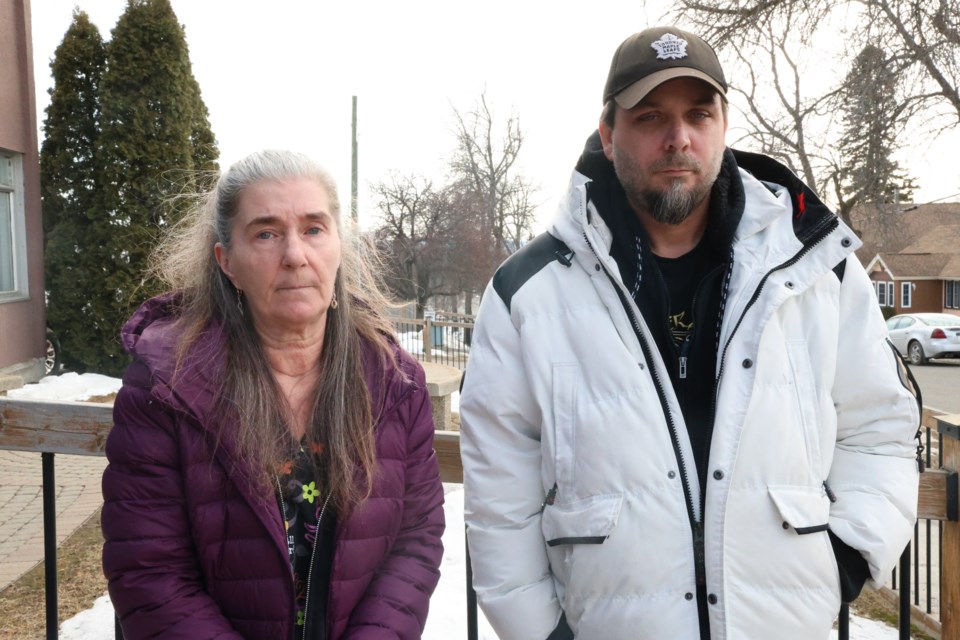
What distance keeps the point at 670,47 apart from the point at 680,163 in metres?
0.31

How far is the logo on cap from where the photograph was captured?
2008 mm

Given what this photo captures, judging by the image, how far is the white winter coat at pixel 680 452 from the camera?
1774 mm

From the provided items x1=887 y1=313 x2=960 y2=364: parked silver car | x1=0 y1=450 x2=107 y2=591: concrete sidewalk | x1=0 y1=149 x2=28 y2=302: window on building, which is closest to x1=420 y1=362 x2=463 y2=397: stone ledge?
x1=0 y1=450 x2=107 y2=591: concrete sidewalk

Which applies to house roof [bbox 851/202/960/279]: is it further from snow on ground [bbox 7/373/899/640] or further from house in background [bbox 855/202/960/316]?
snow on ground [bbox 7/373/899/640]

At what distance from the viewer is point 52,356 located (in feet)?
40.0

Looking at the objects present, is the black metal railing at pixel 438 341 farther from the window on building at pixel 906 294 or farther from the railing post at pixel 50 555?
the window on building at pixel 906 294

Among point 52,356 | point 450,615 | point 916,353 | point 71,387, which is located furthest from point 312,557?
point 916,353

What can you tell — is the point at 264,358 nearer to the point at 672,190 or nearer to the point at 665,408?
the point at 665,408

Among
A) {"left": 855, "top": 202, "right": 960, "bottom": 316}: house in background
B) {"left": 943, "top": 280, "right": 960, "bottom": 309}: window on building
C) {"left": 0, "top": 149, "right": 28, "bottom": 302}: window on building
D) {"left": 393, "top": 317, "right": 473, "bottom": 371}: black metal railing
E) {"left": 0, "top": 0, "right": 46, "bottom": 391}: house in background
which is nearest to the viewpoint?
{"left": 0, "top": 0, "right": 46, "bottom": 391}: house in background

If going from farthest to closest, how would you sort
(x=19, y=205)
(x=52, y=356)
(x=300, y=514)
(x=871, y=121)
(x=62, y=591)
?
(x=52, y=356), (x=19, y=205), (x=871, y=121), (x=62, y=591), (x=300, y=514)

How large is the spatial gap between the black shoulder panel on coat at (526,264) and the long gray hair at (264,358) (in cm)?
36

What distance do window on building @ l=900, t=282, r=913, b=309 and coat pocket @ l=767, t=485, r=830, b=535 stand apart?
47934 millimetres

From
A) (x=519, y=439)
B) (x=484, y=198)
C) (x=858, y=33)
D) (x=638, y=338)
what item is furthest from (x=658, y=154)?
(x=484, y=198)

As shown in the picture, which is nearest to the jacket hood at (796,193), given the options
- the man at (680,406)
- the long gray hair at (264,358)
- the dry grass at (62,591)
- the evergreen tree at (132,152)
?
the man at (680,406)
